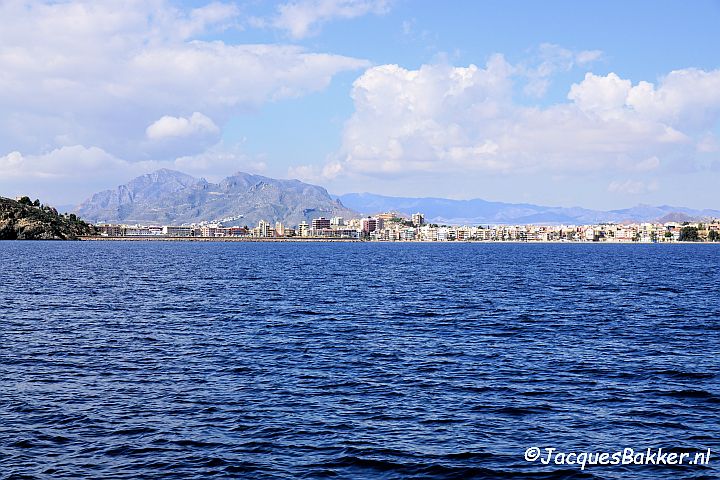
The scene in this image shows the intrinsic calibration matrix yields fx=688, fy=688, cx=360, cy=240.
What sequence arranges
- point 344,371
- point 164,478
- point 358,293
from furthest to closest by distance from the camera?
point 358,293, point 344,371, point 164,478

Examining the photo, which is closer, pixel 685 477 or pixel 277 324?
pixel 685 477

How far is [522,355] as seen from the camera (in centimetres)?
4047

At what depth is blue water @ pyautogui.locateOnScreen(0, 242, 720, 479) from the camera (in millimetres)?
23047

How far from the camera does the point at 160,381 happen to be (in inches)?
1320

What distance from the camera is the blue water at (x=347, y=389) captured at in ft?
75.6

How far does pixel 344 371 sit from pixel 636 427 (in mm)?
14860

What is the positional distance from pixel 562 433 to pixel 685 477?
4.87 metres

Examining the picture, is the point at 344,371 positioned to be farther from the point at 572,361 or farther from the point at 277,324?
the point at 277,324

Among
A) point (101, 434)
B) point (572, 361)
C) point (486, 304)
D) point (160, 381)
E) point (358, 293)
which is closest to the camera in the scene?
point (101, 434)

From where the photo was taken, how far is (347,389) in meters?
32.1

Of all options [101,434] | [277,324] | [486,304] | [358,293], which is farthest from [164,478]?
[358,293]

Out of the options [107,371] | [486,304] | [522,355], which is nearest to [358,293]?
[486,304]

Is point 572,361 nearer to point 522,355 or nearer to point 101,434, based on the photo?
point 522,355

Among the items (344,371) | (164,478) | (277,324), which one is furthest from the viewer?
(277,324)
